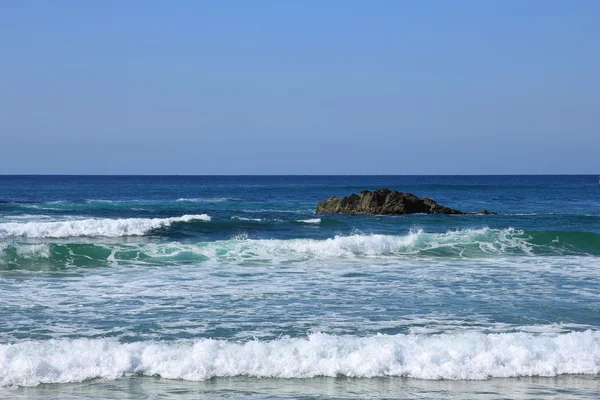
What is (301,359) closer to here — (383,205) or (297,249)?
(297,249)

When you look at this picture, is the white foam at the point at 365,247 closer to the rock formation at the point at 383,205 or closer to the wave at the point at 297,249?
the wave at the point at 297,249

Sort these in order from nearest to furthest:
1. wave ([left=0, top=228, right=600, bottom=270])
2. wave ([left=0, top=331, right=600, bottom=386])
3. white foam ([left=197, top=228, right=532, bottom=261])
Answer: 1. wave ([left=0, top=331, right=600, bottom=386])
2. wave ([left=0, top=228, right=600, bottom=270])
3. white foam ([left=197, top=228, right=532, bottom=261])

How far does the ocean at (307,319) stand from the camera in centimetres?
896

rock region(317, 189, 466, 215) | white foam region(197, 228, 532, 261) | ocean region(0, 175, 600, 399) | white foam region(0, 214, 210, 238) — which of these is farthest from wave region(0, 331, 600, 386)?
rock region(317, 189, 466, 215)

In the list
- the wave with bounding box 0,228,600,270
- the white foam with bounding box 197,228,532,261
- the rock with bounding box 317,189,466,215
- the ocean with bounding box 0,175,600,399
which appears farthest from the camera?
the rock with bounding box 317,189,466,215

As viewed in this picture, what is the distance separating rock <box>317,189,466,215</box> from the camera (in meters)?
36.6

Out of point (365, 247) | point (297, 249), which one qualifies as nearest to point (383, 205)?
point (365, 247)

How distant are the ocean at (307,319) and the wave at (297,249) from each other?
67mm

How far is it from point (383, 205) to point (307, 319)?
25.0 m

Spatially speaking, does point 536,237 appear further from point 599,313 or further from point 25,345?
point 25,345

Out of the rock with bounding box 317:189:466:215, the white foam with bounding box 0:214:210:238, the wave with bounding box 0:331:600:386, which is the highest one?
the rock with bounding box 317:189:466:215

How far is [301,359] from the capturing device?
31.1 feet

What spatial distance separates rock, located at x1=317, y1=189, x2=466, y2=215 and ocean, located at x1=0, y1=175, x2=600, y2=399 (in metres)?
12.6

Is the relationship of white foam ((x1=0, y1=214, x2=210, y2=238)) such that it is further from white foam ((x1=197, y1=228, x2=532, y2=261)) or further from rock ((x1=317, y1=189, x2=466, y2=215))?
rock ((x1=317, y1=189, x2=466, y2=215))
